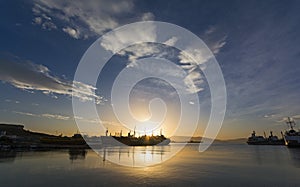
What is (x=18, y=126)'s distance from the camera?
145 metres

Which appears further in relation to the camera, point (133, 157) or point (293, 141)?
point (293, 141)

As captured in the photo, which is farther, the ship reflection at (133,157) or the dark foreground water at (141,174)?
the ship reflection at (133,157)

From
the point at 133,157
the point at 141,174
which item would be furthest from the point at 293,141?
the point at 141,174

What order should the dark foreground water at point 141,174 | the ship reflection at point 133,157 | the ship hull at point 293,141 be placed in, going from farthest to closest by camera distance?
the ship hull at point 293,141 < the ship reflection at point 133,157 < the dark foreground water at point 141,174

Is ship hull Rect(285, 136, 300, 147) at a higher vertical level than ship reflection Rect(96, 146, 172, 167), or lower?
A: higher

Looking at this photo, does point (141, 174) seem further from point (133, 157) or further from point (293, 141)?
point (293, 141)

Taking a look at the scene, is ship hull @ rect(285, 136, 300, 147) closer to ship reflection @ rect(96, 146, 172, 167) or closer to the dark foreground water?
ship reflection @ rect(96, 146, 172, 167)

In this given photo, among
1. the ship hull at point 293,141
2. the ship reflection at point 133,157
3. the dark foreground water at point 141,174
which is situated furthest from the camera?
the ship hull at point 293,141

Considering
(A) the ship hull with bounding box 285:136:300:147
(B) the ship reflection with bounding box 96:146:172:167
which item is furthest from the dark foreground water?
(A) the ship hull with bounding box 285:136:300:147

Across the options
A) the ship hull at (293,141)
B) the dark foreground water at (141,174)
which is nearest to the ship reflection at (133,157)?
the dark foreground water at (141,174)

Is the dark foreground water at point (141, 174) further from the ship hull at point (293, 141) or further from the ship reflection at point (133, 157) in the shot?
the ship hull at point (293, 141)

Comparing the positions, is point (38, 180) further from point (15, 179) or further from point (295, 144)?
point (295, 144)

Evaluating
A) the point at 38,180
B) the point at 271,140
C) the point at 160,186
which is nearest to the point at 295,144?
the point at 271,140

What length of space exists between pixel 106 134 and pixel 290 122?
16382 cm
